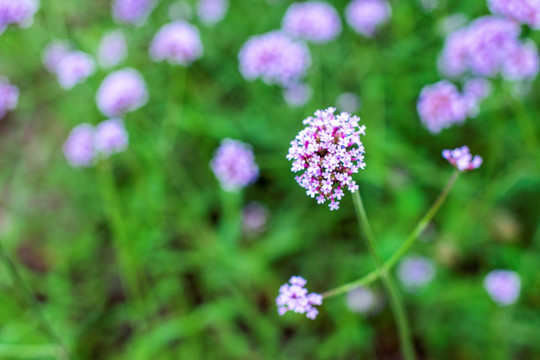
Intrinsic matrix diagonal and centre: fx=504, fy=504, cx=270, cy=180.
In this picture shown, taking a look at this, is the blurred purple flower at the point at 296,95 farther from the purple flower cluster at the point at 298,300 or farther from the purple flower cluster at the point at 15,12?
the purple flower cluster at the point at 298,300

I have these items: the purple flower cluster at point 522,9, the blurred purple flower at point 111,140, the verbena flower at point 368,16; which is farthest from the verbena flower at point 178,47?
the purple flower cluster at point 522,9

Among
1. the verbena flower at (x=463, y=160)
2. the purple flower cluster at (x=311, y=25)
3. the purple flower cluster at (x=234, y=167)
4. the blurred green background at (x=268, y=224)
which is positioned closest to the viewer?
the verbena flower at (x=463, y=160)

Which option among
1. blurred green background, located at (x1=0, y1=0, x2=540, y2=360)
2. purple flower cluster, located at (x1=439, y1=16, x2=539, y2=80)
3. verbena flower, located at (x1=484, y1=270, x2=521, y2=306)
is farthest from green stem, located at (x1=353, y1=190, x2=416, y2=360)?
purple flower cluster, located at (x1=439, y1=16, x2=539, y2=80)

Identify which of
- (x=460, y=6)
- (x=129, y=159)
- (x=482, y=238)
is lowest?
(x=482, y=238)

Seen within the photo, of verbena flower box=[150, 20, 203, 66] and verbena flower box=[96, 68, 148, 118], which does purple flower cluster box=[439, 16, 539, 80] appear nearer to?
verbena flower box=[150, 20, 203, 66]

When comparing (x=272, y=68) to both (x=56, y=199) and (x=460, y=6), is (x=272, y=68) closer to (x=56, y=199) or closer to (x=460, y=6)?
(x=460, y=6)

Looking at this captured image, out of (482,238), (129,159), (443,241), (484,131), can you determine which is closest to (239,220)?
(129,159)
